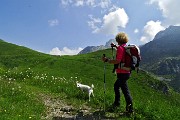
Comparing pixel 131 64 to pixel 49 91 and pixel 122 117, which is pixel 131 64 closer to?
pixel 122 117

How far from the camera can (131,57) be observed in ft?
45.8

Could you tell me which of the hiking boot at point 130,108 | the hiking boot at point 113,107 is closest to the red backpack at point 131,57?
the hiking boot at point 130,108

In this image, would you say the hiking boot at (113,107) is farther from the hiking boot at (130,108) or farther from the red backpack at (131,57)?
the red backpack at (131,57)

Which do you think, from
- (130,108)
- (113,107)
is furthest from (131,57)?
(113,107)

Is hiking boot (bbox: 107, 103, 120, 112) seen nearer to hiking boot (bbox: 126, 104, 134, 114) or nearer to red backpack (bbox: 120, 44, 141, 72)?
hiking boot (bbox: 126, 104, 134, 114)

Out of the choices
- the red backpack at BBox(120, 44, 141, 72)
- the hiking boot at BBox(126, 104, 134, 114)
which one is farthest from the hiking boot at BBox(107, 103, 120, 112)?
the red backpack at BBox(120, 44, 141, 72)

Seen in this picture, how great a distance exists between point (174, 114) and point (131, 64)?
9.04 ft

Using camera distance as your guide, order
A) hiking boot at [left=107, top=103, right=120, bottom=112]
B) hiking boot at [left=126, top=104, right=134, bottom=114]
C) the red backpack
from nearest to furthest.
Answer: the red backpack → hiking boot at [left=126, top=104, right=134, bottom=114] → hiking boot at [left=107, top=103, right=120, bottom=112]

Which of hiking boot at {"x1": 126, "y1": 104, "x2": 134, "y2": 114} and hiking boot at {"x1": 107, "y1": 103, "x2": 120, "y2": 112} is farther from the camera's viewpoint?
hiking boot at {"x1": 107, "y1": 103, "x2": 120, "y2": 112}

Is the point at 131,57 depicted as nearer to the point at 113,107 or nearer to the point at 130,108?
the point at 130,108

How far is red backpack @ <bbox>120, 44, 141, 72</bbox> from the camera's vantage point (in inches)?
539

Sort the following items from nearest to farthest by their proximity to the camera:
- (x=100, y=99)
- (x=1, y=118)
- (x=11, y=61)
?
(x=1, y=118) → (x=100, y=99) → (x=11, y=61)

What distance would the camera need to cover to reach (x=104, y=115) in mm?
14602

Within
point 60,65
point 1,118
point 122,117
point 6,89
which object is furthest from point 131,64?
point 60,65
